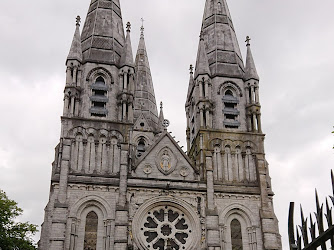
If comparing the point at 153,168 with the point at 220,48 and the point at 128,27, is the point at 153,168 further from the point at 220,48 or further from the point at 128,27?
the point at 128,27

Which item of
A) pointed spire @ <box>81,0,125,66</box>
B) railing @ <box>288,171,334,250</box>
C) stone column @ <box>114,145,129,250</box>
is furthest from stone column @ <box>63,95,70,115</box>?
railing @ <box>288,171,334,250</box>

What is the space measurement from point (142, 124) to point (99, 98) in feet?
41.5

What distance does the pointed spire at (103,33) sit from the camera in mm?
34250

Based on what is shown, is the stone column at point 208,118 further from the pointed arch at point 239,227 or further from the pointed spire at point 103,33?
the pointed spire at point 103,33

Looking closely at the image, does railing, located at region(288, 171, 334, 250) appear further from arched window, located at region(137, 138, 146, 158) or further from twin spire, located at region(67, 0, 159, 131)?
arched window, located at region(137, 138, 146, 158)

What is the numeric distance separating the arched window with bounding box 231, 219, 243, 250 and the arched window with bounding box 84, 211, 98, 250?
829cm

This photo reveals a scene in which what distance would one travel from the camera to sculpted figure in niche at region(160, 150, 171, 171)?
1224 inches

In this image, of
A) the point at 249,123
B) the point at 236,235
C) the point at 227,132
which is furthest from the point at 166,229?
the point at 249,123

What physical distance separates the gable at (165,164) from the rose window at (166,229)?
2.17 m

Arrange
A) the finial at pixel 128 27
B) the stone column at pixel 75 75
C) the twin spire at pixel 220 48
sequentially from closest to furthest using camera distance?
1. the stone column at pixel 75 75
2. the twin spire at pixel 220 48
3. the finial at pixel 128 27

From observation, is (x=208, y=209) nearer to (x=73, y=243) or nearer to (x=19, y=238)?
(x=73, y=243)

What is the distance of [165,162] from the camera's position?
31.3 metres

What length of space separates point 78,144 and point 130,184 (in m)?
4.18

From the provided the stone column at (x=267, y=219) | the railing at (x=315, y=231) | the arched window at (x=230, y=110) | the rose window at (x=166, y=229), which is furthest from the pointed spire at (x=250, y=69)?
the railing at (x=315, y=231)
